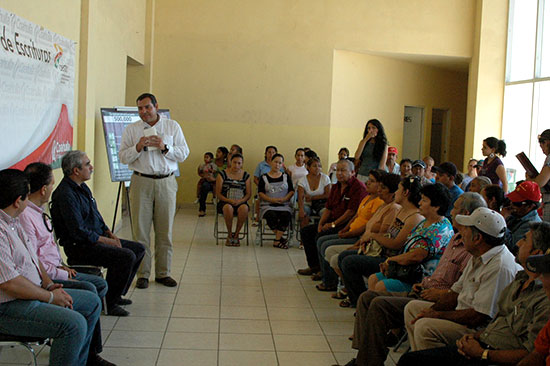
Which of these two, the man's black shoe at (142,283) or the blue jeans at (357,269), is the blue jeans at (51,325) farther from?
the man's black shoe at (142,283)

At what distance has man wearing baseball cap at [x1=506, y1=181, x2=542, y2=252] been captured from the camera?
3.81 metres

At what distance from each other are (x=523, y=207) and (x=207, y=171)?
283 inches

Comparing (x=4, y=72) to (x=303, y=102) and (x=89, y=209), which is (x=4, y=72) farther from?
(x=303, y=102)

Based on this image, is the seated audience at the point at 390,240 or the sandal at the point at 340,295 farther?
the sandal at the point at 340,295

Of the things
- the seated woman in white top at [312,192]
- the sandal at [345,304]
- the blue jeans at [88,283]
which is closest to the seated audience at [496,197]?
the sandal at [345,304]

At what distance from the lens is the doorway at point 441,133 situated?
13.0 meters

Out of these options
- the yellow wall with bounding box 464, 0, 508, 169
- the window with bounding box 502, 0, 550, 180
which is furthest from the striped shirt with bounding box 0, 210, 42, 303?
the yellow wall with bounding box 464, 0, 508, 169

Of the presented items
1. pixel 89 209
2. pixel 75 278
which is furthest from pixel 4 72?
pixel 75 278

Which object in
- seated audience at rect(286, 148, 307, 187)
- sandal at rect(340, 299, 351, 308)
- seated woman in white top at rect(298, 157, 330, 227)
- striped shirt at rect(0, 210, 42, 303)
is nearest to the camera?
striped shirt at rect(0, 210, 42, 303)

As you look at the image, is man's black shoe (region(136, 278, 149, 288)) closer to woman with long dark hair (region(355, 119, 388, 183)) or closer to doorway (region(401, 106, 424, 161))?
woman with long dark hair (region(355, 119, 388, 183))

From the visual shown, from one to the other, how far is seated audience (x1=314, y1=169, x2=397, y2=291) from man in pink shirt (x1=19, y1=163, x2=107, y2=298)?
7.92ft

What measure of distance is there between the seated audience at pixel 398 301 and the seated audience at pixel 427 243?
0.33m

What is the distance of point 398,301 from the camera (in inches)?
136

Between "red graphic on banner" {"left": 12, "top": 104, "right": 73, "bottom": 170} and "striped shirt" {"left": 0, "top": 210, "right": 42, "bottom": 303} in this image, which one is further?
"red graphic on banner" {"left": 12, "top": 104, "right": 73, "bottom": 170}
